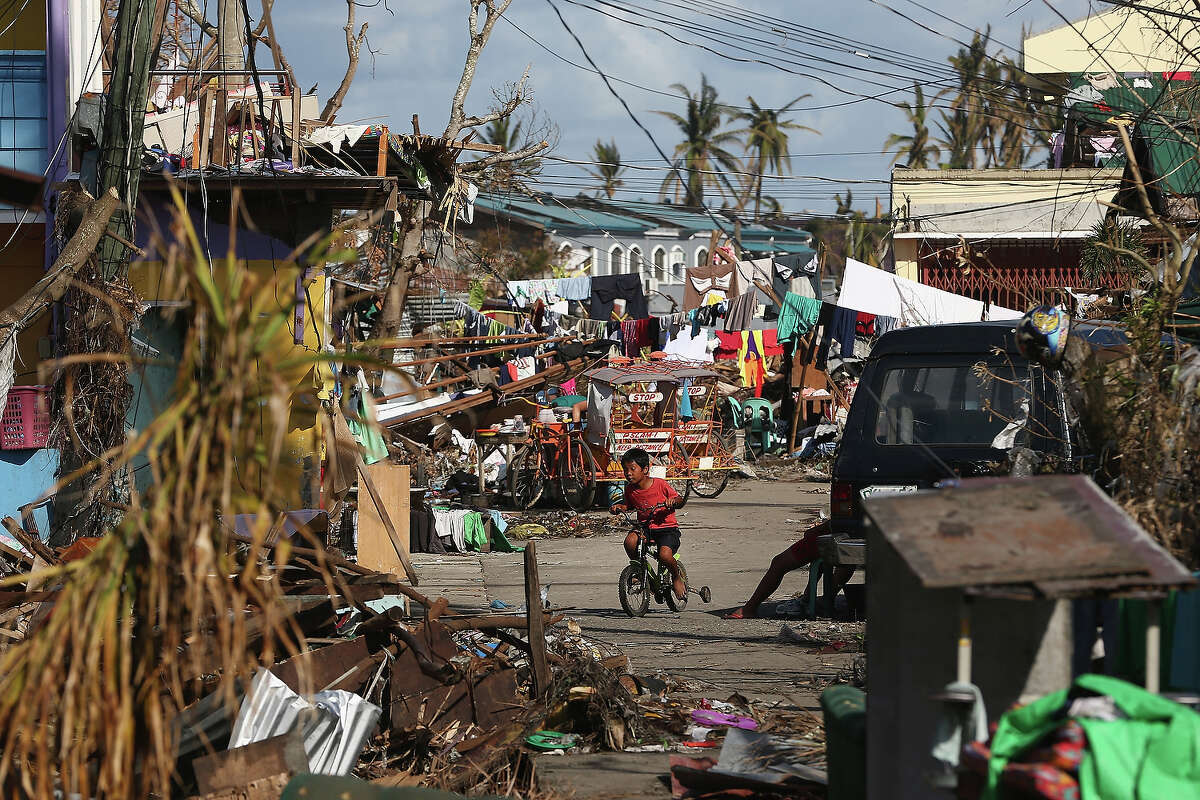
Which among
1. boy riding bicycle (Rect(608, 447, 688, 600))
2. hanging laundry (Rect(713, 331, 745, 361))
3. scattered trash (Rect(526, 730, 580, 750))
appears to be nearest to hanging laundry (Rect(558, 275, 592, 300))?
hanging laundry (Rect(713, 331, 745, 361))

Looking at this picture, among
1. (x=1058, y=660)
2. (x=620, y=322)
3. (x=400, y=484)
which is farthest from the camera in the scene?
(x=620, y=322)

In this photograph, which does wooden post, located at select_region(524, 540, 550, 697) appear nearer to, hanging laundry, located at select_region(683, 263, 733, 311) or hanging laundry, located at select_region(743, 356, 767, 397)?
hanging laundry, located at select_region(743, 356, 767, 397)

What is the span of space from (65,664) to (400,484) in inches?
366

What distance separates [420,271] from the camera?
1986cm

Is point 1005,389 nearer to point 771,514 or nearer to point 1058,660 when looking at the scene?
point 1058,660

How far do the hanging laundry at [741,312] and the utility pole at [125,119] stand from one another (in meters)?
20.3

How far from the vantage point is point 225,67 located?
498 inches

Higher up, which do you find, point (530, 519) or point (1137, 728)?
point (1137, 728)

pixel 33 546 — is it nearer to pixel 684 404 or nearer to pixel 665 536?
pixel 665 536

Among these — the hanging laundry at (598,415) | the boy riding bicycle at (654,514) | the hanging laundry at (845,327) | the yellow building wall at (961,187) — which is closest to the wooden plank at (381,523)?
the boy riding bicycle at (654,514)

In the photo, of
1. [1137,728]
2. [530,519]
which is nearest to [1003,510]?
[1137,728]

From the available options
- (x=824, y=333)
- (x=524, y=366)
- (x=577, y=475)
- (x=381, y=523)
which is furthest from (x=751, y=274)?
(x=381, y=523)

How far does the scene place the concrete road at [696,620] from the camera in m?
5.68

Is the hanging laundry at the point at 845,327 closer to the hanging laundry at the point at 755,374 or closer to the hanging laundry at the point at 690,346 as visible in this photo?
the hanging laundry at the point at 755,374
